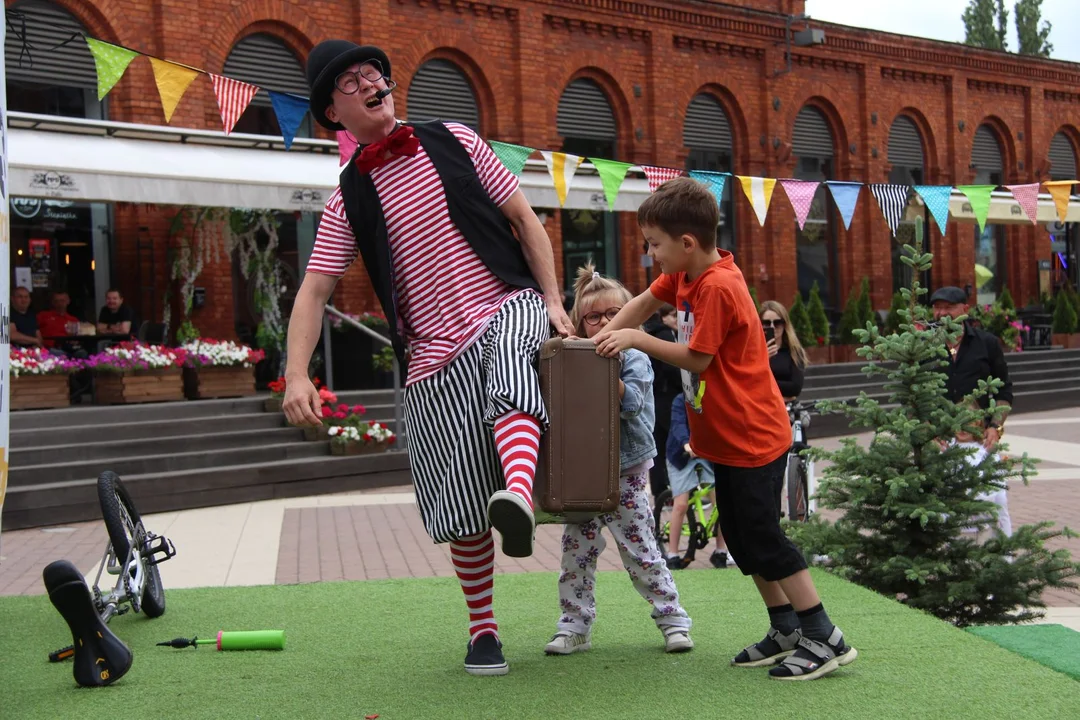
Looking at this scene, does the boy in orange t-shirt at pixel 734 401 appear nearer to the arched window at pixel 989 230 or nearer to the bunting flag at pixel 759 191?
the bunting flag at pixel 759 191

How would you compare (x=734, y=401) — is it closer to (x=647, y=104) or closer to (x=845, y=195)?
(x=845, y=195)

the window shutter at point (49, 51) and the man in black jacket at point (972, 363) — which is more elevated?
the window shutter at point (49, 51)

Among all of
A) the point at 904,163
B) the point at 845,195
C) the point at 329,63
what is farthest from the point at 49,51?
the point at 904,163

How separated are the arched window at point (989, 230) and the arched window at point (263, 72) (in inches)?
679

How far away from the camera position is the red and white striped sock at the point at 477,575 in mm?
4070

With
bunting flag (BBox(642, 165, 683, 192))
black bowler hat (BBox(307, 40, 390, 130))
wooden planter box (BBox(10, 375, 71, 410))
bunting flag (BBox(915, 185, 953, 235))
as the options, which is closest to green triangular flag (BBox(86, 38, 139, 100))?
wooden planter box (BBox(10, 375, 71, 410))

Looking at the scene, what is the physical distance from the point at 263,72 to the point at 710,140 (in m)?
9.33

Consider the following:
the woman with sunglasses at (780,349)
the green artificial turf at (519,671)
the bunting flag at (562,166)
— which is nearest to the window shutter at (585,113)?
the bunting flag at (562,166)

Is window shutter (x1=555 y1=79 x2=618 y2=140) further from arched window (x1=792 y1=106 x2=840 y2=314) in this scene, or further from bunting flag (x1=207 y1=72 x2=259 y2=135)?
bunting flag (x1=207 y1=72 x2=259 y2=135)

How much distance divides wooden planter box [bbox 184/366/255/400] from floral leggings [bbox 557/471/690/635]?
1005 centimetres

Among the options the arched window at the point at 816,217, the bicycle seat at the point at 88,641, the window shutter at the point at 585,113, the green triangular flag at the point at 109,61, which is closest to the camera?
the bicycle seat at the point at 88,641

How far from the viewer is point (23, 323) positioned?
46.4 ft

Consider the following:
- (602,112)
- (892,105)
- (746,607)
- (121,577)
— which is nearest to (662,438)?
(746,607)

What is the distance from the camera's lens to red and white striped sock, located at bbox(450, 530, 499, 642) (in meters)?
4.07
